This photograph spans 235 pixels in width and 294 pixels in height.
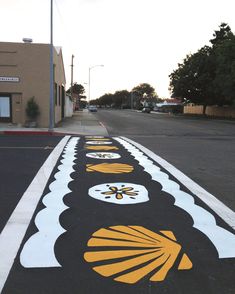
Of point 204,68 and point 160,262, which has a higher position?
point 204,68

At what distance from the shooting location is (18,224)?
5.41 meters

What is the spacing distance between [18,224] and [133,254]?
1.79 m

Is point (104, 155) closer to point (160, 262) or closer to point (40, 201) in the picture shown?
point (40, 201)

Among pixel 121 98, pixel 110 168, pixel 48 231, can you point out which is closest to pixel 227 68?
pixel 110 168

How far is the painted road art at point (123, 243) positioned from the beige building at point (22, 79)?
746 inches

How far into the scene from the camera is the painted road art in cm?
376

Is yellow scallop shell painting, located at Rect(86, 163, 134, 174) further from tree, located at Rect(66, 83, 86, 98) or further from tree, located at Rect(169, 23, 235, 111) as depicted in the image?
tree, located at Rect(66, 83, 86, 98)

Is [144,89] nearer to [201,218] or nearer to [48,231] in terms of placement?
[201,218]

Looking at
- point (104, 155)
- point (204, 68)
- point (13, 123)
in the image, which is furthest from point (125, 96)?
point (104, 155)

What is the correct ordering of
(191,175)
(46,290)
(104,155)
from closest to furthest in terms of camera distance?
1. (46,290)
2. (191,175)
3. (104,155)

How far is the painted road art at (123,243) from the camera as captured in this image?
3.76 metres

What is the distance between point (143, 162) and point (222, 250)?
6626 mm

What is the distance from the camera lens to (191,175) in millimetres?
9312

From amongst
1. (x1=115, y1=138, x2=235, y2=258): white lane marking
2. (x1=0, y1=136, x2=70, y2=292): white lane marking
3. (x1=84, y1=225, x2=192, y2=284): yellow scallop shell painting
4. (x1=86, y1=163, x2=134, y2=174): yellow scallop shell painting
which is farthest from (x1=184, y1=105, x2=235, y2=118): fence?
(x1=84, y1=225, x2=192, y2=284): yellow scallop shell painting
